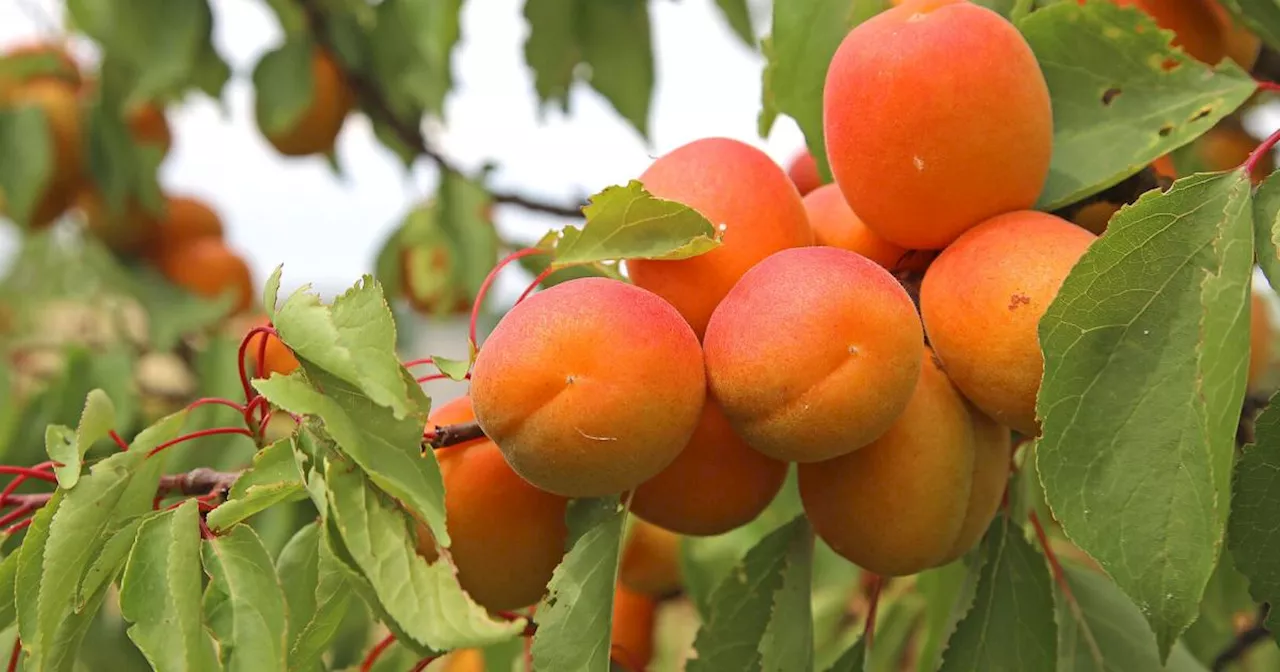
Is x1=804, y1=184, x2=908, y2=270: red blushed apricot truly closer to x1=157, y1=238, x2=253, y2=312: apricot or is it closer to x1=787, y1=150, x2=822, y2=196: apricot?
x1=787, y1=150, x2=822, y2=196: apricot

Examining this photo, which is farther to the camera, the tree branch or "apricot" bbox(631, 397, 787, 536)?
the tree branch

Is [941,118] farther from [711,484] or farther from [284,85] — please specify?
[284,85]

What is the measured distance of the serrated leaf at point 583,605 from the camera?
0.55 m

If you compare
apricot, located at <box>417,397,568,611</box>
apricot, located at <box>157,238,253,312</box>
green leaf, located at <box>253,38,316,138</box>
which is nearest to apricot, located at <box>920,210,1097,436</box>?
apricot, located at <box>417,397,568,611</box>

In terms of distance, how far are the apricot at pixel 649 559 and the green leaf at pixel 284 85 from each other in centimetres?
84

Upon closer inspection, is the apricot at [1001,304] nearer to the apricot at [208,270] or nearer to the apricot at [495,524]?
the apricot at [495,524]

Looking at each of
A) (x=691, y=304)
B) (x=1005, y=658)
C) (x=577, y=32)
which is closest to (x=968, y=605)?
(x=1005, y=658)

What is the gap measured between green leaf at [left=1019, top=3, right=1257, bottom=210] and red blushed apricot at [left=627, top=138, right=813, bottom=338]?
156 mm

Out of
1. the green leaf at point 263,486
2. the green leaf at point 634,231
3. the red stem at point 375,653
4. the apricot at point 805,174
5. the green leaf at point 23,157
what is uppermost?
the green leaf at point 634,231

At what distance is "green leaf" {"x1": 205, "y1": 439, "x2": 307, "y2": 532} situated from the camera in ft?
1.71

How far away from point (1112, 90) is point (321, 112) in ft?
4.20

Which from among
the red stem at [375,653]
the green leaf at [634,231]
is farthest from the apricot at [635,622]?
the green leaf at [634,231]

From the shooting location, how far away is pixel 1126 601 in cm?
74

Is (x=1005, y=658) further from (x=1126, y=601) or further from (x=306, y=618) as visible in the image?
(x=306, y=618)
